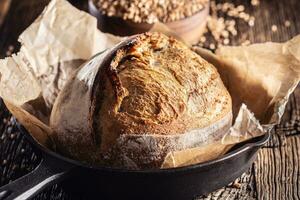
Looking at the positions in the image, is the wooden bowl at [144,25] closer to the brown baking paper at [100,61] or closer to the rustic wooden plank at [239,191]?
the brown baking paper at [100,61]

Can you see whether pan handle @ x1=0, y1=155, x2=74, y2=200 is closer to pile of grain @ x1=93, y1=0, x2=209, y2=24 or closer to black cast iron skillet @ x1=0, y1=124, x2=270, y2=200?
black cast iron skillet @ x1=0, y1=124, x2=270, y2=200

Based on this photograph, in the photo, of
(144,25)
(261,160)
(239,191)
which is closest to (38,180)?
(239,191)

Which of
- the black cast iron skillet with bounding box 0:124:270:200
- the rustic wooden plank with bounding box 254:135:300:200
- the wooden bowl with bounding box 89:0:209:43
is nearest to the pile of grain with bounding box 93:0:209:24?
the wooden bowl with bounding box 89:0:209:43

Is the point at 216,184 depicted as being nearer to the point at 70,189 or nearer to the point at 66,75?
the point at 70,189

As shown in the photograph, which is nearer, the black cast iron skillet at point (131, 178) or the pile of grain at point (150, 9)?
the black cast iron skillet at point (131, 178)

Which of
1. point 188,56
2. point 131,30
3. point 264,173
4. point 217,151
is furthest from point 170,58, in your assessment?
point 131,30

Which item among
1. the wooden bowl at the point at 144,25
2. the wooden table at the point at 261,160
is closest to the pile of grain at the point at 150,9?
the wooden bowl at the point at 144,25

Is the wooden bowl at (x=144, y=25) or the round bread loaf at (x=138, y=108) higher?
the round bread loaf at (x=138, y=108)

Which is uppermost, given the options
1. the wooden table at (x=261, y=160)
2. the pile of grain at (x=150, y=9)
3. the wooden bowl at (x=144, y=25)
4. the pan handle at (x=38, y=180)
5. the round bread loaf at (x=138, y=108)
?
the round bread loaf at (x=138, y=108)
